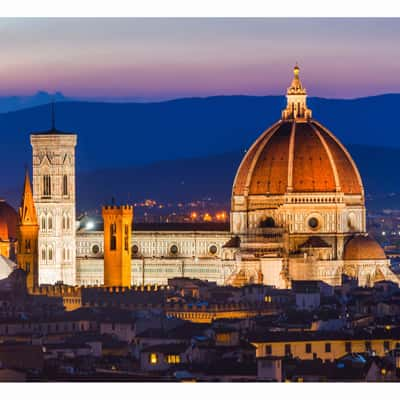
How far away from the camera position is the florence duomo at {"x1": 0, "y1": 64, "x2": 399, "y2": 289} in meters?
145

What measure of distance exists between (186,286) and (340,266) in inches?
478

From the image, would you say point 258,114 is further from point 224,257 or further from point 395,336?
point 395,336

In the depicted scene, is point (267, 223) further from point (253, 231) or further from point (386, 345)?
point (386, 345)

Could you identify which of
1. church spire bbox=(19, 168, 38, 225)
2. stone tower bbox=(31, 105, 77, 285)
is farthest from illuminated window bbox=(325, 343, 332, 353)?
stone tower bbox=(31, 105, 77, 285)

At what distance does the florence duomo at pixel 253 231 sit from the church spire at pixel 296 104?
5 cm

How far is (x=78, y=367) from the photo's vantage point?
88188 mm

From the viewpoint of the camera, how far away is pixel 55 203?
5955 inches

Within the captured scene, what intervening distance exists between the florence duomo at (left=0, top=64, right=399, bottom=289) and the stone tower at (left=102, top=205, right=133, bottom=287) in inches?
1.7

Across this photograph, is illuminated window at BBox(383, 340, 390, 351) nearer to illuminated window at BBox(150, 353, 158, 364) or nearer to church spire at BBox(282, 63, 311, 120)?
illuminated window at BBox(150, 353, 158, 364)

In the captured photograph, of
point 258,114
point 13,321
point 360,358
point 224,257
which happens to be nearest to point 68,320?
point 13,321

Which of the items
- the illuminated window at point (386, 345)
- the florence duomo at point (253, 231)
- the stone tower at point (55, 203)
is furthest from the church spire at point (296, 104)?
the illuminated window at point (386, 345)

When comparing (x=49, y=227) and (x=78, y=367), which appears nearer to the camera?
(x=78, y=367)

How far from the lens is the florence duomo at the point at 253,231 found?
145 m

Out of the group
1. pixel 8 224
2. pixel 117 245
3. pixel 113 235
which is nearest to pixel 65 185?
pixel 8 224
